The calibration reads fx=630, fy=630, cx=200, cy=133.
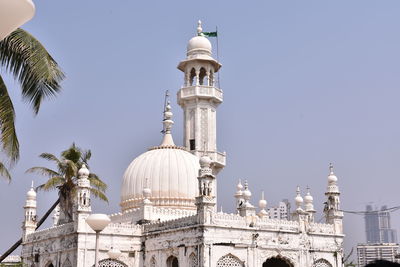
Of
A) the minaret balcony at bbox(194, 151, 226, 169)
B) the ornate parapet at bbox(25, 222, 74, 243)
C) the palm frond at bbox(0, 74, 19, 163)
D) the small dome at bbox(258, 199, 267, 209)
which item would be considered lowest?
the palm frond at bbox(0, 74, 19, 163)

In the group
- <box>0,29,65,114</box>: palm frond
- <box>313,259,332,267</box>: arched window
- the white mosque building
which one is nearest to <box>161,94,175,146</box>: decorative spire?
the white mosque building

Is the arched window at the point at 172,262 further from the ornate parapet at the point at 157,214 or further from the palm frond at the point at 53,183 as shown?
the palm frond at the point at 53,183

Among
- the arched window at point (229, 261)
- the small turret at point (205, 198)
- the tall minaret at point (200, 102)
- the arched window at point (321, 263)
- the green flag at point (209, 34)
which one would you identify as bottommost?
the arched window at point (229, 261)

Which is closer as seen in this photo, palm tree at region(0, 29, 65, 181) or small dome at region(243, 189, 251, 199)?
palm tree at region(0, 29, 65, 181)

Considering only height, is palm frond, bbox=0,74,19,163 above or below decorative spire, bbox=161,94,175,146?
below

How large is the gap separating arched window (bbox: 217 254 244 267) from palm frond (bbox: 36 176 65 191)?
38.6ft

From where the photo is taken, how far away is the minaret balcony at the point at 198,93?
44625 mm

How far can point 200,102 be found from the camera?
45.0 metres

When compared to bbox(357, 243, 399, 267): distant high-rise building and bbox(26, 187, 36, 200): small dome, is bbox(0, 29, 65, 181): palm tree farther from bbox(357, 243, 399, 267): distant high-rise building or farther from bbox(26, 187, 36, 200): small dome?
bbox(357, 243, 399, 267): distant high-rise building

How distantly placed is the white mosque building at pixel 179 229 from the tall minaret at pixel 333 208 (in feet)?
0.20

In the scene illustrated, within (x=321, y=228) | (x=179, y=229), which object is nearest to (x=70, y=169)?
(x=179, y=229)

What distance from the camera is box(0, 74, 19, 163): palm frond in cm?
1275

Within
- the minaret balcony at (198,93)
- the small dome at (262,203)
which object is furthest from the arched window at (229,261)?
the minaret balcony at (198,93)

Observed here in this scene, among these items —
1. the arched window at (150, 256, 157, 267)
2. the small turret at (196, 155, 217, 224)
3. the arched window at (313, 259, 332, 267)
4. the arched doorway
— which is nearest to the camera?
the small turret at (196, 155, 217, 224)
